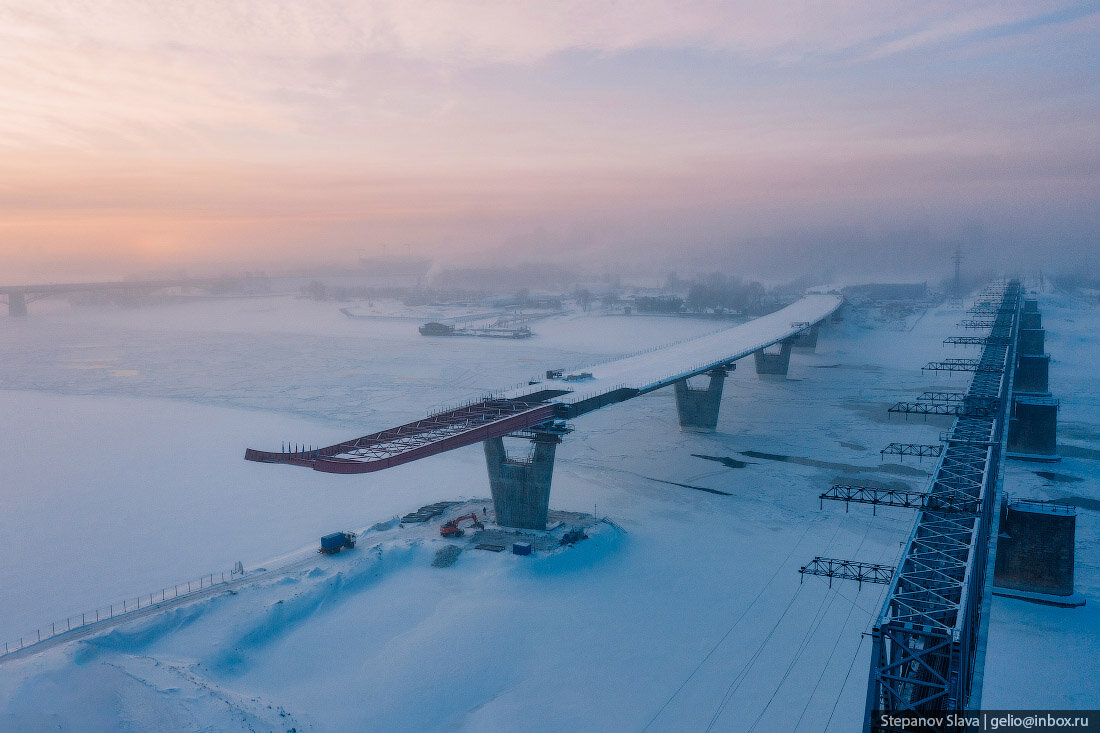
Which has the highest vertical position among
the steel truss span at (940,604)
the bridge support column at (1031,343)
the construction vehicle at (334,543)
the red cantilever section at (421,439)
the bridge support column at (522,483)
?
the bridge support column at (1031,343)

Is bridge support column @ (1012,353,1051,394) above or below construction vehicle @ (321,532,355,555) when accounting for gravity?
above

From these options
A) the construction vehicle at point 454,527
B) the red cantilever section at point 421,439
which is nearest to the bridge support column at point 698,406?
the red cantilever section at point 421,439

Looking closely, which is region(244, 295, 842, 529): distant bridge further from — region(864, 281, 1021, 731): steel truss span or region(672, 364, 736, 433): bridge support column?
region(864, 281, 1021, 731): steel truss span

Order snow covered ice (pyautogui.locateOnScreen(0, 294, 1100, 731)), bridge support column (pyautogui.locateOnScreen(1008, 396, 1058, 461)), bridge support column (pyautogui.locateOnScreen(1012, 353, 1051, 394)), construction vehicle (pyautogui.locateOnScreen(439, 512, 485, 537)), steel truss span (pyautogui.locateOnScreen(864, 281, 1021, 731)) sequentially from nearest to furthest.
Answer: steel truss span (pyautogui.locateOnScreen(864, 281, 1021, 731))
snow covered ice (pyautogui.locateOnScreen(0, 294, 1100, 731))
construction vehicle (pyautogui.locateOnScreen(439, 512, 485, 537))
bridge support column (pyautogui.locateOnScreen(1008, 396, 1058, 461))
bridge support column (pyautogui.locateOnScreen(1012, 353, 1051, 394))

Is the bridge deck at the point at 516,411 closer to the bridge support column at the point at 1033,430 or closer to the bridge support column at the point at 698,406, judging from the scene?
the bridge support column at the point at 698,406

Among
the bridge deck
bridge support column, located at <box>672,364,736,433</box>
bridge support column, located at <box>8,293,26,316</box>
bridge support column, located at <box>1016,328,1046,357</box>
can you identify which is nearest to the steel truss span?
the bridge deck

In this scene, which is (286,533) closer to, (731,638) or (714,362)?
(731,638)
